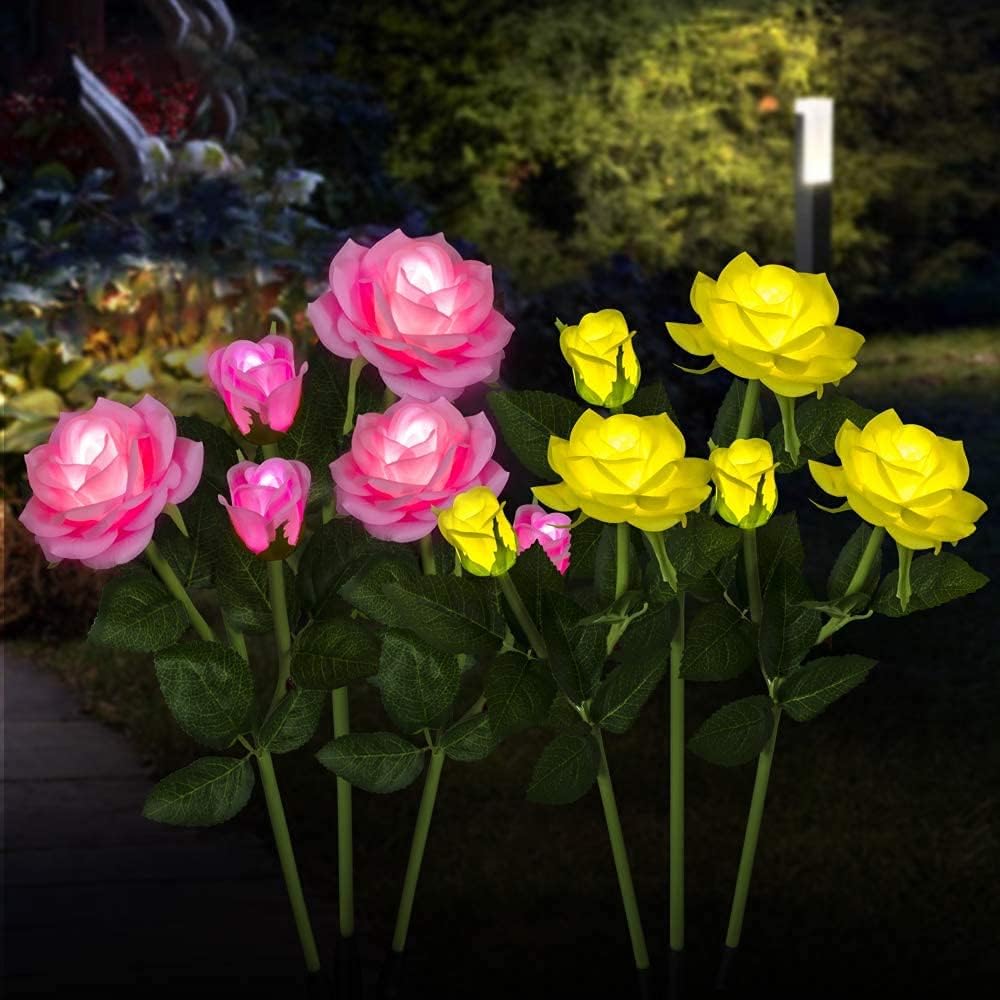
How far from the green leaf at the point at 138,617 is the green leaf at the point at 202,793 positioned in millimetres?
97

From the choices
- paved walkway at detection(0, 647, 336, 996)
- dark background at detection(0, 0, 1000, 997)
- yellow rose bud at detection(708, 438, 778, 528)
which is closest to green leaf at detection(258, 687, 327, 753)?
yellow rose bud at detection(708, 438, 778, 528)

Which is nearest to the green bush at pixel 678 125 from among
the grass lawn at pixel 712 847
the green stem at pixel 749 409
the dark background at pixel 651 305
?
the dark background at pixel 651 305

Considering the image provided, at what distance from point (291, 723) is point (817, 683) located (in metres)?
0.39

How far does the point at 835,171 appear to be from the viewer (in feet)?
46.0

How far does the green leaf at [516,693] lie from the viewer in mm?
1238

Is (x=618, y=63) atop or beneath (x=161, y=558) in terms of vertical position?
beneath

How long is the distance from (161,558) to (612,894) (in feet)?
7.98

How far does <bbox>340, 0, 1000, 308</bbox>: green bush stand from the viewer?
539 inches

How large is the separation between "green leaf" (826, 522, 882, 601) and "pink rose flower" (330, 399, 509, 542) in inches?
10.4

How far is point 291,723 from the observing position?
4.29 ft

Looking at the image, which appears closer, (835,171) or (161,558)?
(161,558)

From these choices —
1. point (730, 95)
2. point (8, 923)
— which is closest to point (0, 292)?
point (8, 923)

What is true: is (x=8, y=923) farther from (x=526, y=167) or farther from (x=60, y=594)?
(x=526, y=167)

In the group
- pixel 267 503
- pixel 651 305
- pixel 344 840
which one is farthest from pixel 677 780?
pixel 651 305
